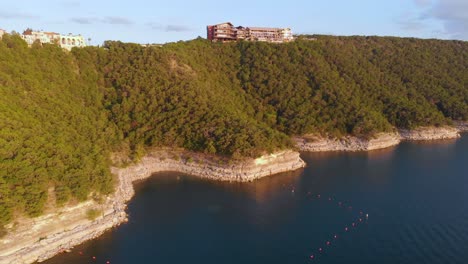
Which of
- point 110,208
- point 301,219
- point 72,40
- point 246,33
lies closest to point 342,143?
point 301,219

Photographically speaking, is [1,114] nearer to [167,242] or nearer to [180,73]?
[167,242]

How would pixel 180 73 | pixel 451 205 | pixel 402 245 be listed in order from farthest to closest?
1. pixel 180 73
2. pixel 451 205
3. pixel 402 245

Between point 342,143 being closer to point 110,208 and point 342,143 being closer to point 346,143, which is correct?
point 346,143

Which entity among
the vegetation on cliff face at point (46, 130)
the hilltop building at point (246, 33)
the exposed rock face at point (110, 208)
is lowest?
the exposed rock face at point (110, 208)

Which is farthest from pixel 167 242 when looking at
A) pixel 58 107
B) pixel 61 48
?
pixel 61 48

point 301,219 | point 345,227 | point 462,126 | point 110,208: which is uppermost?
point 462,126

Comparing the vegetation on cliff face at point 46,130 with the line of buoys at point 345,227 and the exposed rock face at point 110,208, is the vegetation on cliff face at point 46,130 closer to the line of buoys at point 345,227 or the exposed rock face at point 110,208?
the exposed rock face at point 110,208

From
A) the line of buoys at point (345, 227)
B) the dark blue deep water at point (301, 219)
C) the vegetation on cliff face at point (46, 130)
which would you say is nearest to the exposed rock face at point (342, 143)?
the dark blue deep water at point (301, 219)
